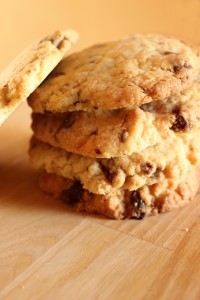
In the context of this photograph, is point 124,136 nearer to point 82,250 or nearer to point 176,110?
point 176,110

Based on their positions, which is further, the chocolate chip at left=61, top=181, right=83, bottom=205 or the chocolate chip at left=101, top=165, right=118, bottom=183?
the chocolate chip at left=61, top=181, right=83, bottom=205

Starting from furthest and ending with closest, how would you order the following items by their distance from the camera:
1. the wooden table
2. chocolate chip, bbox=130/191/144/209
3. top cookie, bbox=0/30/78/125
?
1. chocolate chip, bbox=130/191/144/209
2. top cookie, bbox=0/30/78/125
3. the wooden table

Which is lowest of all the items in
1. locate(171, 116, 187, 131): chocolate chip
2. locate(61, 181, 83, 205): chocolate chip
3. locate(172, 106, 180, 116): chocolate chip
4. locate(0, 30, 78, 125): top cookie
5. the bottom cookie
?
locate(61, 181, 83, 205): chocolate chip

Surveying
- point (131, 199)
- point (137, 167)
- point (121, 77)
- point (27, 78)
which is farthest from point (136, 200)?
point (27, 78)

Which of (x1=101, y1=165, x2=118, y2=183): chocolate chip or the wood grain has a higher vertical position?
(x1=101, y1=165, x2=118, y2=183): chocolate chip

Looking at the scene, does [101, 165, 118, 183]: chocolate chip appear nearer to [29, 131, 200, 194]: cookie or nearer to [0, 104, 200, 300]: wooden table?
[29, 131, 200, 194]: cookie

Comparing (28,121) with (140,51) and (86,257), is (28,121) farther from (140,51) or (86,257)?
(86,257)

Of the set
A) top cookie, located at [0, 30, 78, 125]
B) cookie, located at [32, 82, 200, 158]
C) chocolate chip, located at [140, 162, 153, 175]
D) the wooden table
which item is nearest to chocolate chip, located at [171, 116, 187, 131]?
cookie, located at [32, 82, 200, 158]

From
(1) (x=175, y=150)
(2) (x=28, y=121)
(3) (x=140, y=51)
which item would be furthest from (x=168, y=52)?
(2) (x=28, y=121)
